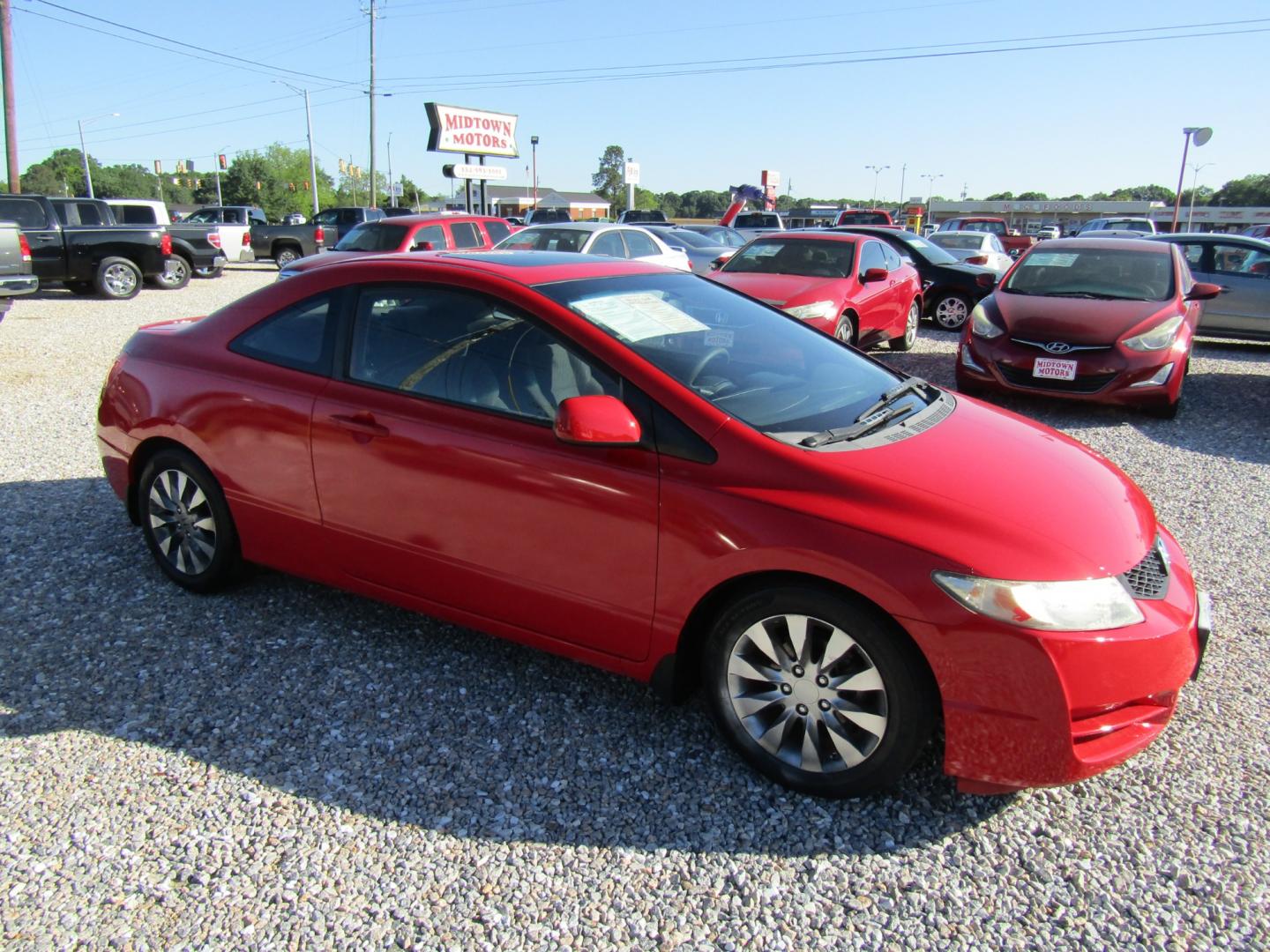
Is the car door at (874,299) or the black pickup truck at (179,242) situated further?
the black pickup truck at (179,242)

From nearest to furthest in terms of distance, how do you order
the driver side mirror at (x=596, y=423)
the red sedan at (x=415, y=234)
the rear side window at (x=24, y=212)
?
the driver side mirror at (x=596, y=423)
the red sedan at (x=415, y=234)
the rear side window at (x=24, y=212)

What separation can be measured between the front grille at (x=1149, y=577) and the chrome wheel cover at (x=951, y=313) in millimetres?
10933

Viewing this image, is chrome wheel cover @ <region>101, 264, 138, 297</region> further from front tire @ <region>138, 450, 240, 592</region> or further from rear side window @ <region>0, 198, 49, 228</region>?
front tire @ <region>138, 450, 240, 592</region>

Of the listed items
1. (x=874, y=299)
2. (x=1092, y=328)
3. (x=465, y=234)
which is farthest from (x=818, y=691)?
(x=465, y=234)

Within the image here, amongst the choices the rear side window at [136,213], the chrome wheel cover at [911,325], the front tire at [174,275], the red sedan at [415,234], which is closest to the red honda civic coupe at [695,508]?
the chrome wheel cover at [911,325]

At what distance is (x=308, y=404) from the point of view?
336 cm

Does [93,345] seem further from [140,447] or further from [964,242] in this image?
[964,242]

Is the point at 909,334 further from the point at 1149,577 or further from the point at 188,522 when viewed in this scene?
the point at 188,522

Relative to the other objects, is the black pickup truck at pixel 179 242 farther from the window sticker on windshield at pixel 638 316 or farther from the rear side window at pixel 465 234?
Answer: the window sticker on windshield at pixel 638 316

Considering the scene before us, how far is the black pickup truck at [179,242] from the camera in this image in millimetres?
18328

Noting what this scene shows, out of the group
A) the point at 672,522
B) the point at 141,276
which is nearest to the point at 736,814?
the point at 672,522

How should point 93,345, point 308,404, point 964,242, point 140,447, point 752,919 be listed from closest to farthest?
point 752,919, point 308,404, point 140,447, point 93,345, point 964,242

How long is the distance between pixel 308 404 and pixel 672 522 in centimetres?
159

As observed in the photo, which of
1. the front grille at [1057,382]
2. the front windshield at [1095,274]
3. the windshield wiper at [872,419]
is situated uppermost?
the front windshield at [1095,274]
